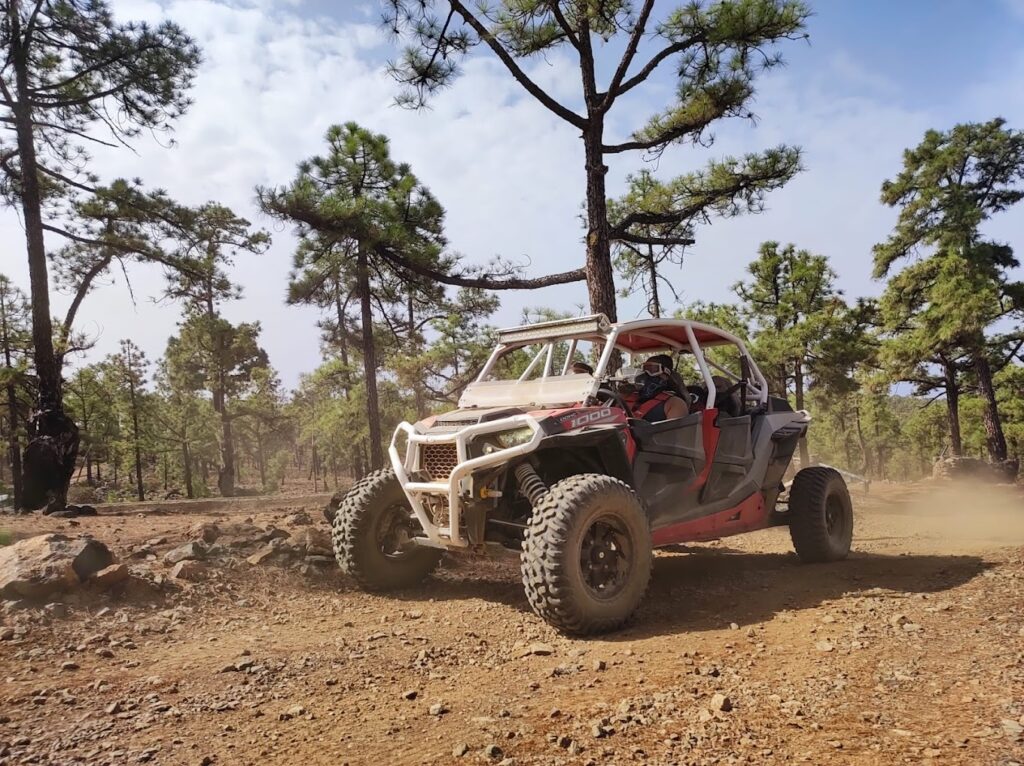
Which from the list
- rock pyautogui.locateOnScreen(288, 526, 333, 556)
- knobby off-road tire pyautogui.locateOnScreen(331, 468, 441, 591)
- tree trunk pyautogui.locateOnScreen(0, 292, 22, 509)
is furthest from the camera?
tree trunk pyautogui.locateOnScreen(0, 292, 22, 509)

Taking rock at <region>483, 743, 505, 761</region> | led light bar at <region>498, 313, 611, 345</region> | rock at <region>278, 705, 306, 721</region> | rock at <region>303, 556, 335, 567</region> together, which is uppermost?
led light bar at <region>498, 313, 611, 345</region>

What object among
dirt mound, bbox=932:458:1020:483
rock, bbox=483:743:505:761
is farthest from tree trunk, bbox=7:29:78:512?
dirt mound, bbox=932:458:1020:483

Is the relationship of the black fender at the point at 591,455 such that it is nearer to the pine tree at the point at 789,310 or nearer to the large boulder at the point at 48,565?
the large boulder at the point at 48,565

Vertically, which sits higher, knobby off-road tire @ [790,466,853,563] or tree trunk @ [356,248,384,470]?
tree trunk @ [356,248,384,470]

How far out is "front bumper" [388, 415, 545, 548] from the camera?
4555 millimetres

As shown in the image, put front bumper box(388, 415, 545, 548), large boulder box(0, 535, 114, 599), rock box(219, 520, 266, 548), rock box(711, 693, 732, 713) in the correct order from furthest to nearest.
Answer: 1. rock box(219, 520, 266, 548)
2. large boulder box(0, 535, 114, 599)
3. front bumper box(388, 415, 545, 548)
4. rock box(711, 693, 732, 713)

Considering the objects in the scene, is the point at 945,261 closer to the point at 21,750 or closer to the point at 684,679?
the point at 684,679

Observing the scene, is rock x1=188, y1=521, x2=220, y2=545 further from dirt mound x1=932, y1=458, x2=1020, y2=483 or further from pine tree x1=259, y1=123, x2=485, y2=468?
dirt mound x1=932, y1=458, x2=1020, y2=483

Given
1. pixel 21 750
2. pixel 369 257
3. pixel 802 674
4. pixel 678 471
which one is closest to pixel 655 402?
pixel 678 471

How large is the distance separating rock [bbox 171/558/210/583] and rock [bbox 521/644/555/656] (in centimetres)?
318

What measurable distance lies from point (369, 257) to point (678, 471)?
10.3m

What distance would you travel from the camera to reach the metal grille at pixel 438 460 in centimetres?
495

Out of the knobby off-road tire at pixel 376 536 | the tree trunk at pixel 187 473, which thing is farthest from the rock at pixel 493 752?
the tree trunk at pixel 187 473

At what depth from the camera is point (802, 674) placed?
11.0 feet
